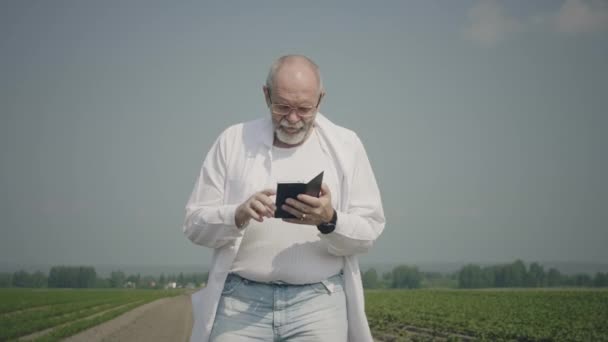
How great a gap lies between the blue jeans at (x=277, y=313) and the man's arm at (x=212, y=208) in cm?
25

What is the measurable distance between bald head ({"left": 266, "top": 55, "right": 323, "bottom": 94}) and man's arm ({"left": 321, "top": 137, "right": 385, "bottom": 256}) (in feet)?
1.54

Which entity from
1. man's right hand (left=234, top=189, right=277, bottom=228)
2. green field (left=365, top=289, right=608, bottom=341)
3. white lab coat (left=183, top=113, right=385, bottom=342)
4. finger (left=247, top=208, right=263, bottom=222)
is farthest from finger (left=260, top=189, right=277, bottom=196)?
green field (left=365, top=289, right=608, bottom=341)

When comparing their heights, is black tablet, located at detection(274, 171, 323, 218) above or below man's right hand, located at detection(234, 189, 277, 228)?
above

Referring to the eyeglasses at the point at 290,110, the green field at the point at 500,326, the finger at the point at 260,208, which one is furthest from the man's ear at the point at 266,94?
the green field at the point at 500,326

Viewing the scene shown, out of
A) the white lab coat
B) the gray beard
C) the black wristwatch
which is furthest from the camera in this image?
the gray beard

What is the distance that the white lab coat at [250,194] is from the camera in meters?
3.30

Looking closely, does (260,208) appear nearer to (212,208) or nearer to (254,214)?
(254,214)

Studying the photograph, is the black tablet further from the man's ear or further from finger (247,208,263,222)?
the man's ear

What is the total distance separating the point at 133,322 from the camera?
25.5 meters

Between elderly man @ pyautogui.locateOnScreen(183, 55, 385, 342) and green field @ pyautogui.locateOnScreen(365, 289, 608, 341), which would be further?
green field @ pyautogui.locateOnScreen(365, 289, 608, 341)

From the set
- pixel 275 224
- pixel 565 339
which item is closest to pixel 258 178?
pixel 275 224

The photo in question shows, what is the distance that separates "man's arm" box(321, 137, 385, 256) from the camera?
10.7ft

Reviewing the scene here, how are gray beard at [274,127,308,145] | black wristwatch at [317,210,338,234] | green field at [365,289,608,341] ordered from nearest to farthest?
black wristwatch at [317,210,338,234]
gray beard at [274,127,308,145]
green field at [365,289,608,341]

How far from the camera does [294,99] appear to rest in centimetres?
331
